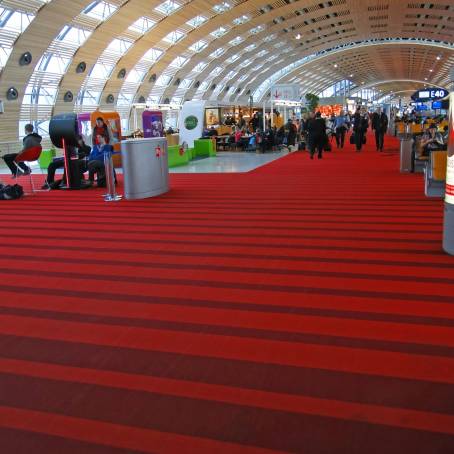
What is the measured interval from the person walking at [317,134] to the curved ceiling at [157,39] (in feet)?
34.1

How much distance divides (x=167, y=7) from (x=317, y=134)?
15.3m

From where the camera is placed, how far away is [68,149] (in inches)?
416

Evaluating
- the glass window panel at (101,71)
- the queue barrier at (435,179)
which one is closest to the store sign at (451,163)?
the queue barrier at (435,179)

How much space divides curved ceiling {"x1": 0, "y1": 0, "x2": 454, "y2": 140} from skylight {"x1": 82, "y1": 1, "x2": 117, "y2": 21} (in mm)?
48

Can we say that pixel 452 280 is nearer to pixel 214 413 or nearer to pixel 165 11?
pixel 214 413

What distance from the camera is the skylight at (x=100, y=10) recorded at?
2480cm

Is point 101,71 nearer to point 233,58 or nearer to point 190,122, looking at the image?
point 190,122

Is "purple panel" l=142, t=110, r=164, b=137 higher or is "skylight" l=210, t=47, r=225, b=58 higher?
"skylight" l=210, t=47, r=225, b=58

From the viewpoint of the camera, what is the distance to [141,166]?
881cm

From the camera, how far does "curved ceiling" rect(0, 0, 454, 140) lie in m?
23.2

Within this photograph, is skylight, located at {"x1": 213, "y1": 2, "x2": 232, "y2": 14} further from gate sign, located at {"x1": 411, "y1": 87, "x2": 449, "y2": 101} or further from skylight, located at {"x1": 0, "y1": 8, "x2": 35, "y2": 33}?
gate sign, located at {"x1": 411, "y1": 87, "x2": 449, "y2": 101}

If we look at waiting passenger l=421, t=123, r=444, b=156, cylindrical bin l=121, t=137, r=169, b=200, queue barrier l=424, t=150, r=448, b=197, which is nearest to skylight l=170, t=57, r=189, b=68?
waiting passenger l=421, t=123, r=444, b=156

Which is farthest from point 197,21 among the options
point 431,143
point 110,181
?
point 110,181

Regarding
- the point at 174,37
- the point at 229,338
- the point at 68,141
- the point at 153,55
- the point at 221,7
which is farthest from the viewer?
the point at 153,55
